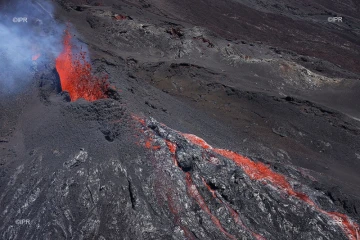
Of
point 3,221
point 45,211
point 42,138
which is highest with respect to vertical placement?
point 42,138

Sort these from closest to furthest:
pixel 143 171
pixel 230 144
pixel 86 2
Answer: pixel 143 171 < pixel 230 144 < pixel 86 2

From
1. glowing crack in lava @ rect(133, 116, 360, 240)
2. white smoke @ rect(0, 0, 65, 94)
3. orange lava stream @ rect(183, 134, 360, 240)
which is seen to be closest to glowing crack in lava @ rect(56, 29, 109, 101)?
white smoke @ rect(0, 0, 65, 94)

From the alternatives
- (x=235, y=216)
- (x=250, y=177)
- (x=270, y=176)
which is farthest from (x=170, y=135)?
(x=270, y=176)

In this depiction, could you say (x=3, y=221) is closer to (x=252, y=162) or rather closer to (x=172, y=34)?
(x=252, y=162)

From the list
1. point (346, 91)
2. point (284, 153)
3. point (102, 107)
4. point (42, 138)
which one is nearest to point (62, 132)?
point (42, 138)

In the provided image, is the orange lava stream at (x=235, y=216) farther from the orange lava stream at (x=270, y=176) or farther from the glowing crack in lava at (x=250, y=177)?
the orange lava stream at (x=270, y=176)

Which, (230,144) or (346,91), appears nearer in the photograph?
(230,144)
